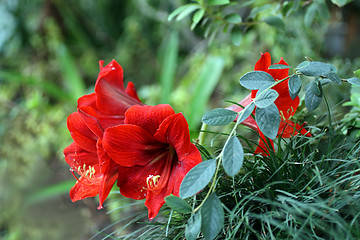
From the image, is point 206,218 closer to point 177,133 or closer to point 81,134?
point 177,133

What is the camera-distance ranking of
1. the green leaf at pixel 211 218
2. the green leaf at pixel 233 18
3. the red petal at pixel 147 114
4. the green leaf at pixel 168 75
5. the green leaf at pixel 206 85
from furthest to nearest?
the green leaf at pixel 168 75 < the green leaf at pixel 206 85 < the green leaf at pixel 233 18 < the red petal at pixel 147 114 < the green leaf at pixel 211 218

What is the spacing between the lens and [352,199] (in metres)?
0.42

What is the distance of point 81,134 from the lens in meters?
0.57

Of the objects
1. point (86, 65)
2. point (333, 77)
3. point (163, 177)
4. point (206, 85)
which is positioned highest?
point (333, 77)

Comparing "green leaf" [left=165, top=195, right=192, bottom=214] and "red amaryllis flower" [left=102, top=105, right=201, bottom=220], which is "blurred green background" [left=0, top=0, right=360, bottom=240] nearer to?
"red amaryllis flower" [left=102, top=105, right=201, bottom=220]

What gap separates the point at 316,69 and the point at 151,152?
10.9 inches

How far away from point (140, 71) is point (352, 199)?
2.46 m

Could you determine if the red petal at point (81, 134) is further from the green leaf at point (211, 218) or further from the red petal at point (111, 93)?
the green leaf at point (211, 218)

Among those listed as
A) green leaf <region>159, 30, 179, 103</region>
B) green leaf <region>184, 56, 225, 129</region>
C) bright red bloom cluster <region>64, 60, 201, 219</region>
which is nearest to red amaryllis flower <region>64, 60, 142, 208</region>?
bright red bloom cluster <region>64, 60, 201, 219</region>

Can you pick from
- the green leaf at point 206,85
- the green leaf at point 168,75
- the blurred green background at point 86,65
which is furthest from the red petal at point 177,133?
the green leaf at point 168,75

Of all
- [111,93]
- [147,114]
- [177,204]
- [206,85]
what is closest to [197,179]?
[177,204]

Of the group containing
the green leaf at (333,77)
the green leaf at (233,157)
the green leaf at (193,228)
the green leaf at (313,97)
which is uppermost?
the green leaf at (333,77)

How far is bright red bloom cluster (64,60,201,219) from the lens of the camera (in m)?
0.50

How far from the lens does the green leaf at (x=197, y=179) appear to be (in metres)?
0.42
